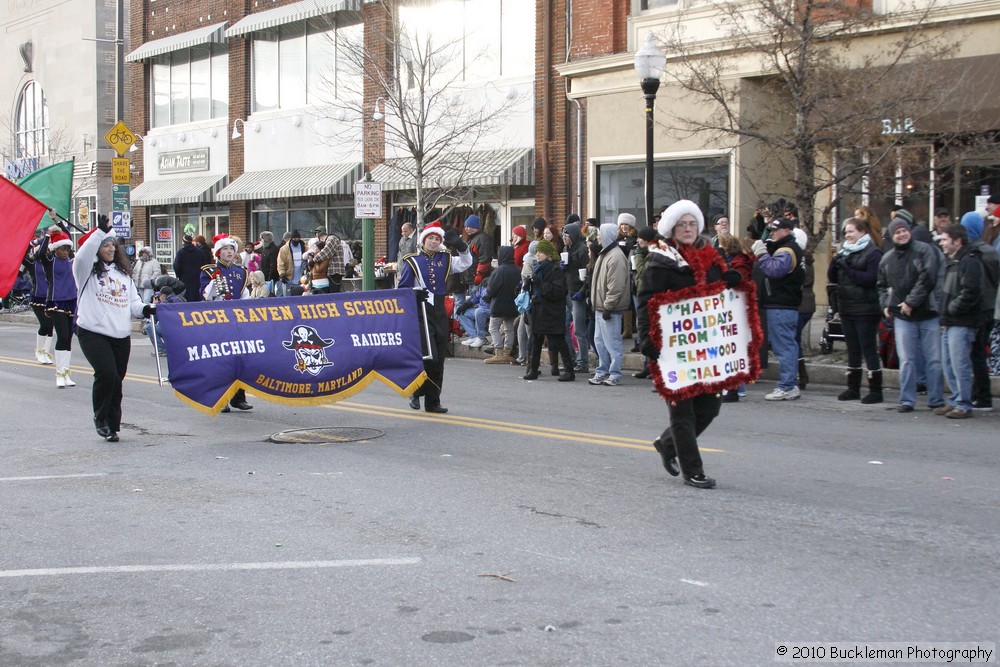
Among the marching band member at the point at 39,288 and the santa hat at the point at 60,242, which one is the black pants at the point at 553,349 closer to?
the santa hat at the point at 60,242

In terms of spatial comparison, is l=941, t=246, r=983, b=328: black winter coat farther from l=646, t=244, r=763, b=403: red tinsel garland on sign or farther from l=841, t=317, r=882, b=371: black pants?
l=646, t=244, r=763, b=403: red tinsel garland on sign

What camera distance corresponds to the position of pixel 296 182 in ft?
97.2

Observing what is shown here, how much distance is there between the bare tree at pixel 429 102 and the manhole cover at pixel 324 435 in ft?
42.6

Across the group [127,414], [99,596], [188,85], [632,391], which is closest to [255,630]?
[99,596]

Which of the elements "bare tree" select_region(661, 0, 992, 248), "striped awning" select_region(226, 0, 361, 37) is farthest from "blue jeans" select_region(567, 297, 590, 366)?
"striped awning" select_region(226, 0, 361, 37)

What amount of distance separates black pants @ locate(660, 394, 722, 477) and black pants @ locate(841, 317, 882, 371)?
5213mm

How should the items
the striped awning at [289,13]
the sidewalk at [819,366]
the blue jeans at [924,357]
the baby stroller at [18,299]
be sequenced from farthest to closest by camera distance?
the baby stroller at [18,299], the striped awning at [289,13], the sidewalk at [819,366], the blue jeans at [924,357]

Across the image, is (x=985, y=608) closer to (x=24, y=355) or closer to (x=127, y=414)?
(x=127, y=414)

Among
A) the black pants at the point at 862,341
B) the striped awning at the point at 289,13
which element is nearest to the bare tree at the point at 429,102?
the striped awning at the point at 289,13

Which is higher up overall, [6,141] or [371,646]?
[6,141]

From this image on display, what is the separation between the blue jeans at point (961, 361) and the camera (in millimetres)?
10930

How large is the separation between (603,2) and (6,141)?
33136 millimetres

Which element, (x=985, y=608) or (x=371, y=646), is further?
(x=985, y=608)

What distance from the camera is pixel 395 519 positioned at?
22.3 ft
